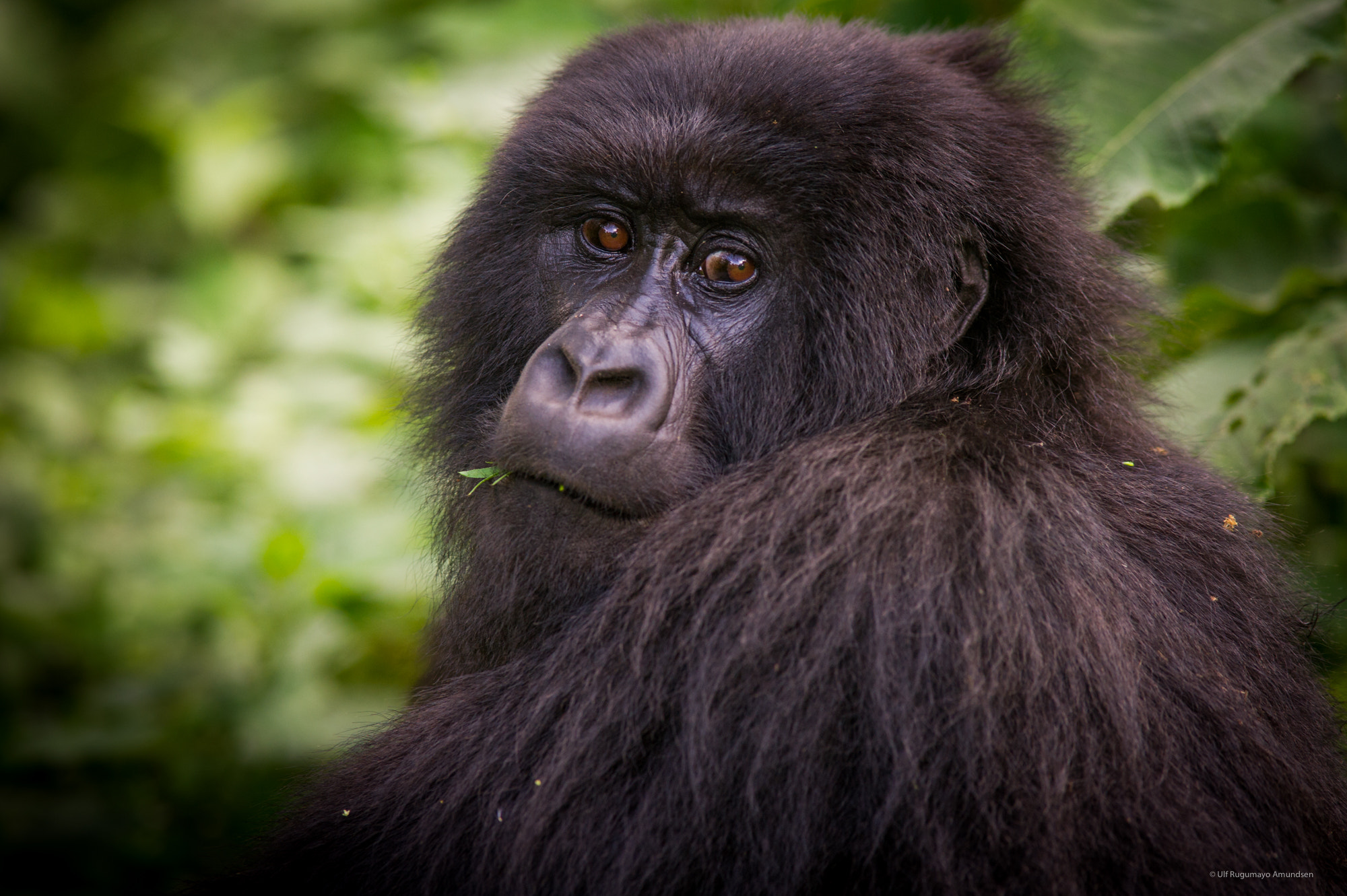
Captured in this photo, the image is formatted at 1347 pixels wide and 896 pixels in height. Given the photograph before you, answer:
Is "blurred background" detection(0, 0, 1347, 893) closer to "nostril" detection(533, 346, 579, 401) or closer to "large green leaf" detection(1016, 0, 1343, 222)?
"large green leaf" detection(1016, 0, 1343, 222)

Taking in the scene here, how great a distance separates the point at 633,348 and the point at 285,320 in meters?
3.46

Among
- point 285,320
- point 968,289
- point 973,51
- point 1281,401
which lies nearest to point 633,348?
point 968,289

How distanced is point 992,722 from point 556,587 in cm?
91

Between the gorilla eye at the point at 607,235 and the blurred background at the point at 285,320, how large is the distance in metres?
0.84

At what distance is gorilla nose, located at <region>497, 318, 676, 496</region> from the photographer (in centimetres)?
219

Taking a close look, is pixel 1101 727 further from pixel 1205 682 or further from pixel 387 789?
pixel 387 789

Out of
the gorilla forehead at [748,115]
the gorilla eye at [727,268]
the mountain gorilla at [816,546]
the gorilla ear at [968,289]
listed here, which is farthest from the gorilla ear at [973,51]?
the gorilla eye at [727,268]

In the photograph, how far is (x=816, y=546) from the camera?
2.00 m

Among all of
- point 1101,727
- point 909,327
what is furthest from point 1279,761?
point 909,327

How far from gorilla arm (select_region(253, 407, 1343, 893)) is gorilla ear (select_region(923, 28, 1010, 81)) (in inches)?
45.6

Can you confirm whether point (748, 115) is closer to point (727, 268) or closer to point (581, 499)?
point (727, 268)

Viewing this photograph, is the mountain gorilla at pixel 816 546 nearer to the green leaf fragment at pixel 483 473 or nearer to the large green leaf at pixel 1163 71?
the green leaf fragment at pixel 483 473

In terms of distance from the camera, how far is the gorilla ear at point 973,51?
2848mm

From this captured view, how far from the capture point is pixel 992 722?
183 centimetres
